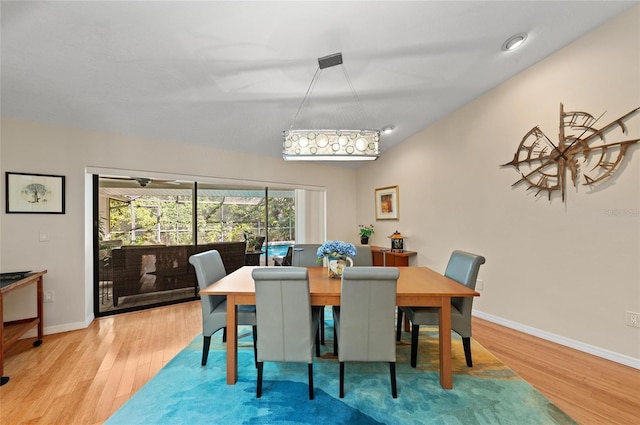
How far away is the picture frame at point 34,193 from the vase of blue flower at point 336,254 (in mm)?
3092

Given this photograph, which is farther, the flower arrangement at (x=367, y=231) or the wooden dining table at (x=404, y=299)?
the flower arrangement at (x=367, y=231)

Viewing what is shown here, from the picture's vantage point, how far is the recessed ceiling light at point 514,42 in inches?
92.0

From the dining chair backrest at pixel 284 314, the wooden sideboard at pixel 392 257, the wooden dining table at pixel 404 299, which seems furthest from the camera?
the wooden sideboard at pixel 392 257

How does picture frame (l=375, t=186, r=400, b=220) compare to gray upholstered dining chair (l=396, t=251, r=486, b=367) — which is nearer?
gray upholstered dining chair (l=396, t=251, r=486, b=367)

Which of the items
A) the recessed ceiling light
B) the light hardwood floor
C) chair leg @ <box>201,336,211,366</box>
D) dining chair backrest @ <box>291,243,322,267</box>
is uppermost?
the recessed ceiling light

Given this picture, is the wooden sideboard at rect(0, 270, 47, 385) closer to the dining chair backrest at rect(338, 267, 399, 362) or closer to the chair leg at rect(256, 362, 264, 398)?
the chair leg at rect(256, 362, 264, 398)

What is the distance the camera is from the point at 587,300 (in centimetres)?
243

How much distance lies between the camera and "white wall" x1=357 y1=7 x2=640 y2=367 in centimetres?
223

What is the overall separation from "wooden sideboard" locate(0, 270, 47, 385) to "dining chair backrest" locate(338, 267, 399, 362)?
271 centimetres

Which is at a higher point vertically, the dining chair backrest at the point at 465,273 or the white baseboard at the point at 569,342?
the dining chair backrest at the point at 465,273

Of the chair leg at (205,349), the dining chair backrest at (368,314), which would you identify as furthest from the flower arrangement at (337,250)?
the chair leg at (205,349)

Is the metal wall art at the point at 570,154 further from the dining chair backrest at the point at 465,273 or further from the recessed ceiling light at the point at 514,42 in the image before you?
the dining chair backrest at the point at 465,273

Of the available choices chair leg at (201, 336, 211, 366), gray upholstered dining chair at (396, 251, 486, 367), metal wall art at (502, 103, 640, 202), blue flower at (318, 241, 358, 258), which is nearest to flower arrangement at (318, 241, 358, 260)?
blue flower at (318, 241, 358, 258)

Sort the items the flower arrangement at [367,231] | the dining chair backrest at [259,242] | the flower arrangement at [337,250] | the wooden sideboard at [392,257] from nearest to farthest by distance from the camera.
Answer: the flower arrangement at [337,250]
the wooden sideboard at [392,257]
the dining chair backrest at [259,242]
the flower arrangement at [367,231]
